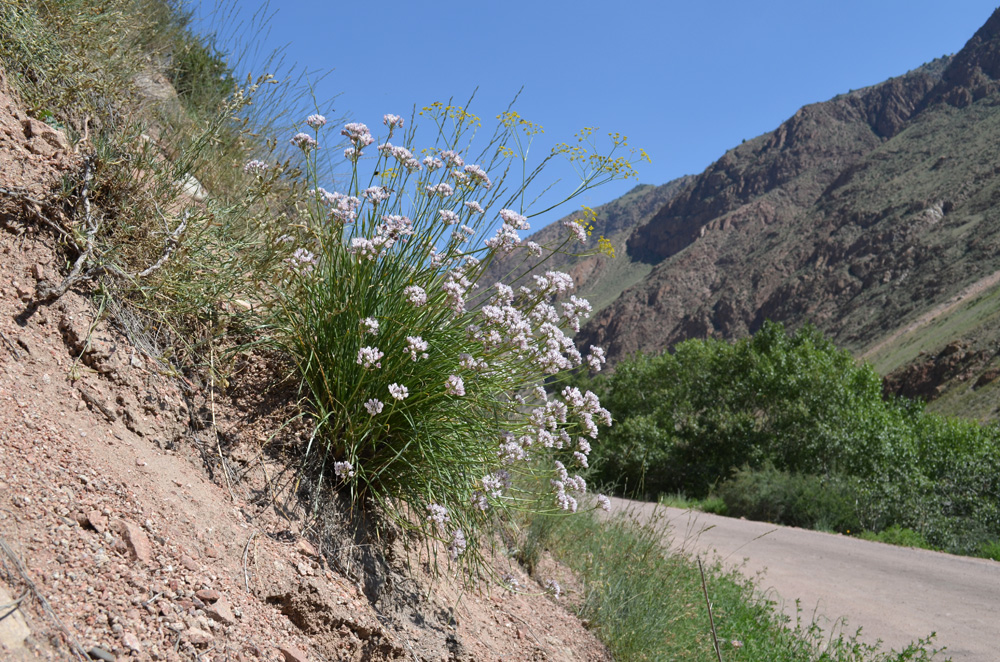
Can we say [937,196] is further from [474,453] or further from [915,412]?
[474,453]

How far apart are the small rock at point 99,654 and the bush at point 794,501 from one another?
16.2 meters

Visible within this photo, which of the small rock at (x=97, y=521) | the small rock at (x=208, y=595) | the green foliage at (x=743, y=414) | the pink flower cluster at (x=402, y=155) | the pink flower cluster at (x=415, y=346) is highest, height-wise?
the pink flower cluster at (x=402, y=155)

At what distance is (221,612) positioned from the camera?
2.20 meters

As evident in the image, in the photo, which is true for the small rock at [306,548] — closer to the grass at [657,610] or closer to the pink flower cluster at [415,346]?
the pink flower cluster at [415,346]

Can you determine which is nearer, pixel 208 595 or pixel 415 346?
pixel 208 595

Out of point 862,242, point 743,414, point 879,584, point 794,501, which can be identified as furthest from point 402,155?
point 862,242

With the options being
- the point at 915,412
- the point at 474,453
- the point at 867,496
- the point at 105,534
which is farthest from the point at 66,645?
the point at 915,412

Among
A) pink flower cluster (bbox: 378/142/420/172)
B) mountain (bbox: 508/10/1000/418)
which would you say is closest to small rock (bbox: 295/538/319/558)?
pink flower cluster (bbox: 378/142/420/172)

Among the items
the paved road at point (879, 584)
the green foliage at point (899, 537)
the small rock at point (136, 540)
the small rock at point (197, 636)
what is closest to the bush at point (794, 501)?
the green foliage at point (899, 537)

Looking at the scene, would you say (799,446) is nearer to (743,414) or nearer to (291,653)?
(743,414)

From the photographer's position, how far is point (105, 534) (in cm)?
209

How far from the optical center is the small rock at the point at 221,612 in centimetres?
217

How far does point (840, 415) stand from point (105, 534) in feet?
Answer: 77.4

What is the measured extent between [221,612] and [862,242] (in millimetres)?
79915
